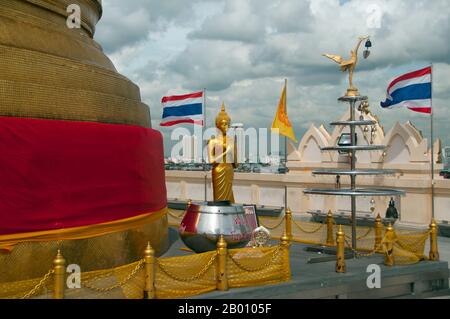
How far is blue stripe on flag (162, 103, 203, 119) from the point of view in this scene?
21.7m

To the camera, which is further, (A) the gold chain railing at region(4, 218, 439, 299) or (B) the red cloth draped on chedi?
(B) the red cloth draped on chedi

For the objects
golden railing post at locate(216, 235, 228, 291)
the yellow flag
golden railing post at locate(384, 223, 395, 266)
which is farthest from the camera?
the yellow flag

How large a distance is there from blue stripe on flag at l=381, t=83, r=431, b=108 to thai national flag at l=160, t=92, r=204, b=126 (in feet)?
24.2

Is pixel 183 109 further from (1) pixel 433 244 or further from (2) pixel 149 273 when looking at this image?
(2) pixel 149 273

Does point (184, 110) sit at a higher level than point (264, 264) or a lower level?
higher

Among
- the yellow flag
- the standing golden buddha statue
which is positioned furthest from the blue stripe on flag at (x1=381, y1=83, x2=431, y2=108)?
the standing golden buddha statue

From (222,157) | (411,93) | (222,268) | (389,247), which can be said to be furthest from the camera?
(411,93)

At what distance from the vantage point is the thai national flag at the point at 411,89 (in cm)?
1748

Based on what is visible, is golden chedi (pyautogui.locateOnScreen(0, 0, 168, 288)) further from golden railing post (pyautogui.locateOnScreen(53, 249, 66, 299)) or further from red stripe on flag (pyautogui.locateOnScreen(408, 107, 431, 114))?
red stripe on flag (pyautogui.locateOnScreen(408, 107, 431, 114))

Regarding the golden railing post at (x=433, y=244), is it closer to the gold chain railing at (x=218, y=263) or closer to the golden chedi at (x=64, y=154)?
the gold chain railing at (x=218, y=263)

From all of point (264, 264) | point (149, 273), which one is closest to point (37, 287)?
point (149, 273)

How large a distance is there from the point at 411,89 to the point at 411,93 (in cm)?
13

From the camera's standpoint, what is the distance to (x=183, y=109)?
2195 cm

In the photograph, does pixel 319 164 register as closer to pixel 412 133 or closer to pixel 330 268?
pixel 412 133
